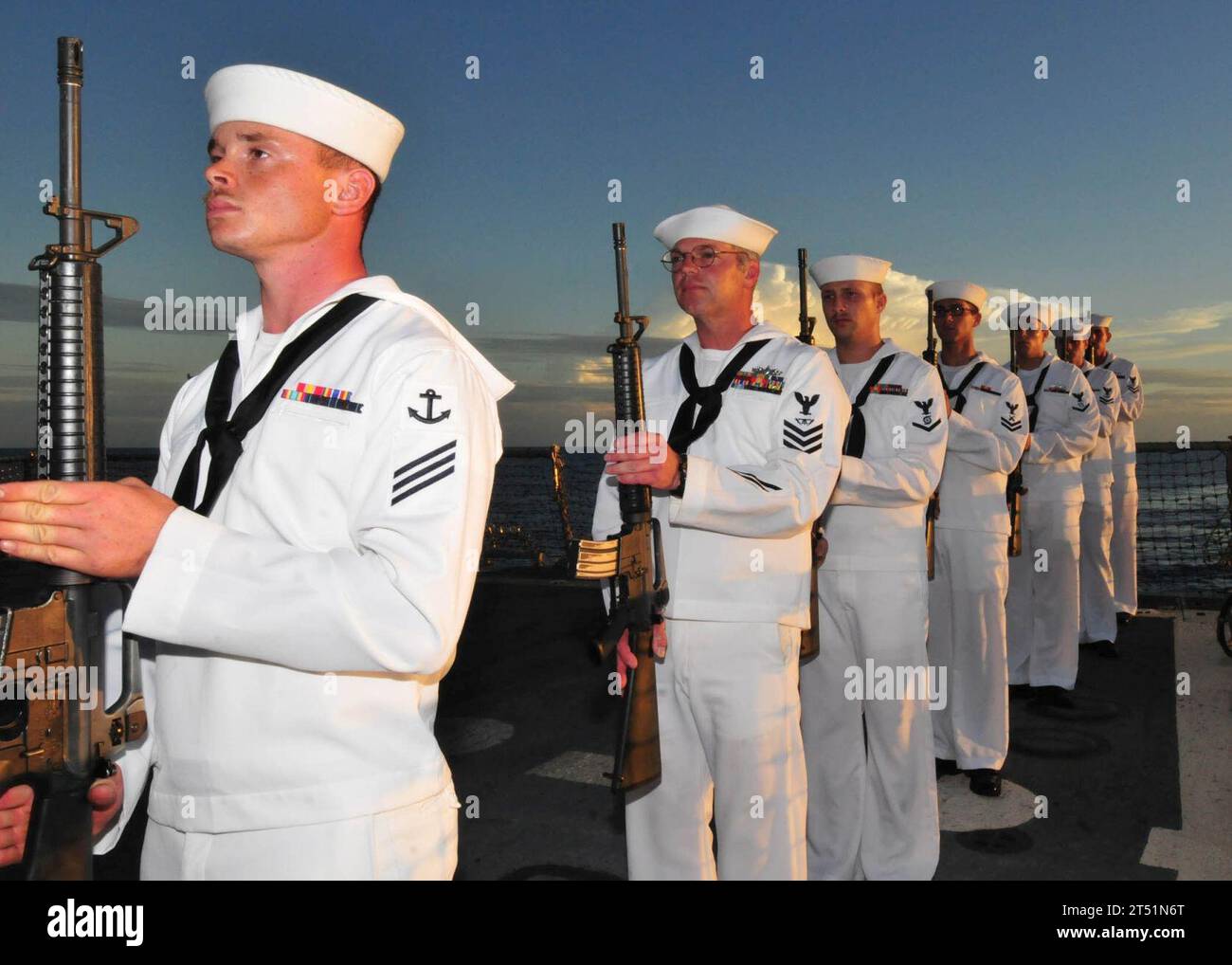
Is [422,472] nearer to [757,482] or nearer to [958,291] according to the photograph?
[757,482]

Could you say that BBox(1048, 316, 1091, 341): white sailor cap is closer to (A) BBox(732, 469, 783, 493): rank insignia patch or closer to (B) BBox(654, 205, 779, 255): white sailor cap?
(B) BBox(654, 205, 779, 255): white sailor cap

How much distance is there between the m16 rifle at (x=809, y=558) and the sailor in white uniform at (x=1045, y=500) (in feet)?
10.0

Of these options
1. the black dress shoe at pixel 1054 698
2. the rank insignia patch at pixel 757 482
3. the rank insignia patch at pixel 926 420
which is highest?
the rank insignia patch at pixel 926 420

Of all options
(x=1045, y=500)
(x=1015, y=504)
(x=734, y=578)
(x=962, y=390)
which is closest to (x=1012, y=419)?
(x=962, y=390)

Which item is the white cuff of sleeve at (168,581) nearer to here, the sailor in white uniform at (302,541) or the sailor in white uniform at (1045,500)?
the sailor in white uniform at (302,541)

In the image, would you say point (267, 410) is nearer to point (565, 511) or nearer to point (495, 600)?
point (495, 600)

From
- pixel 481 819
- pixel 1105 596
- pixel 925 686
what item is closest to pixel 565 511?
pixel 1105 596

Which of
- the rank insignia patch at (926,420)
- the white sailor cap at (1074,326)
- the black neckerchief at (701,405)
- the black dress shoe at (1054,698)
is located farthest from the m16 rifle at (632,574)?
the white sailor cap at (1074,326)

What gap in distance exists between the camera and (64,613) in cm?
187

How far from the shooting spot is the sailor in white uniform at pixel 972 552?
19.0 ft

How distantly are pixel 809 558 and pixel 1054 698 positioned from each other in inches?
174
